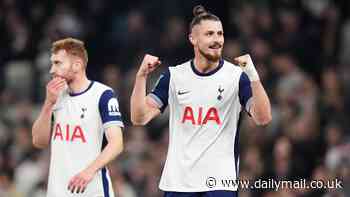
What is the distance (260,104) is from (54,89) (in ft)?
6.14

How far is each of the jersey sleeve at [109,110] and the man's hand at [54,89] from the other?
0.40 m

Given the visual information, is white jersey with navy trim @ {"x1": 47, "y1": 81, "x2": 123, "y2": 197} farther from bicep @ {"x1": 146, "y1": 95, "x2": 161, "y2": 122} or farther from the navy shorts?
the navy shorts

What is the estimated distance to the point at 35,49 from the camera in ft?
66.5

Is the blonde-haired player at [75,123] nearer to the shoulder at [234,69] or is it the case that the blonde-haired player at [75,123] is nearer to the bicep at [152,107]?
→ the bicep at [152,107]

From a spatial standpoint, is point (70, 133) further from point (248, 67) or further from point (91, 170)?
point (248, 67)

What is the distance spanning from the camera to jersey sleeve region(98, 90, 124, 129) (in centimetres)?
1089

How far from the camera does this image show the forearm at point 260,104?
10281mm

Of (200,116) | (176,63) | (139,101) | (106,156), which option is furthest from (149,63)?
(176,63)

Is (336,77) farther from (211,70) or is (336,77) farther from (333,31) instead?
(211,70)

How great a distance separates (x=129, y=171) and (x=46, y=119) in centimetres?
591

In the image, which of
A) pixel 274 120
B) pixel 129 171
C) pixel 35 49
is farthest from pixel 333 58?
pixel 35 49

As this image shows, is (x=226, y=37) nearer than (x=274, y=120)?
No

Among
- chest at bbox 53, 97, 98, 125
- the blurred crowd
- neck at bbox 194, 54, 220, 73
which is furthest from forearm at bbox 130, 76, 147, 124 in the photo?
the blurred crowd

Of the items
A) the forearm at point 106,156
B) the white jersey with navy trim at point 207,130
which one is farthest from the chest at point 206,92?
the forearm at point 106,156
